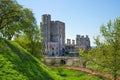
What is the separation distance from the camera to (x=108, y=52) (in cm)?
3225

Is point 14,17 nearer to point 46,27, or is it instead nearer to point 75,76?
point 75,76

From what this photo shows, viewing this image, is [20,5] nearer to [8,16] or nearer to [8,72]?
[8,16]

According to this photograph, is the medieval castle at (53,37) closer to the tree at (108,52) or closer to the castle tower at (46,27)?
the castle tower at (46,27)

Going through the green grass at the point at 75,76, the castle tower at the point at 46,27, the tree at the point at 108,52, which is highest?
the castle tower at the point at 46,27

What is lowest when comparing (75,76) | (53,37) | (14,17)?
(75,76)

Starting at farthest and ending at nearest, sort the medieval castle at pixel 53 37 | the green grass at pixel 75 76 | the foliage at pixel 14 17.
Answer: the medieval castle at pixel 53 37, the green grass at pixel 75 76, the foliage at pixel 14 17

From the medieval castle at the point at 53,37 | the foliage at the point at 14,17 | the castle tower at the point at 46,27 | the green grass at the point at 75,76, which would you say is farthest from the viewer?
the castle tower at the point at 46,27

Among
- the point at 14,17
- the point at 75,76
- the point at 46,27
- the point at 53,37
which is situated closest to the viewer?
the point at 14,17

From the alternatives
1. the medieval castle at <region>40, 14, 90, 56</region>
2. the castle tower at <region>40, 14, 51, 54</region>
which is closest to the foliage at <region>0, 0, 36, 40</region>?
the medieval castle at <region>40, 14, 90, 56</region>

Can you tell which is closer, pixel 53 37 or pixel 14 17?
pixel 14 17

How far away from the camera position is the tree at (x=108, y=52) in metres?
31.6

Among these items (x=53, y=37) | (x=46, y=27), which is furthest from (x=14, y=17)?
(x=53, y=37)

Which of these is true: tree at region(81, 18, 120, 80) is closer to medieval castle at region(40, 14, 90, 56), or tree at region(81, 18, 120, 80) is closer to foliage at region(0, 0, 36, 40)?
foliage at region(0, 0, 36, 40)

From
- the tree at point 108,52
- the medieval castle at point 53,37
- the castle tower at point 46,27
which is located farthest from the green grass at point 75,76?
the castle tower at point 46,27
